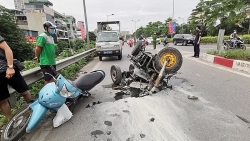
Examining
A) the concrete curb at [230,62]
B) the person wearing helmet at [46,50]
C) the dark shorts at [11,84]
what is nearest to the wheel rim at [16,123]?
the dark shorts at [11,84]

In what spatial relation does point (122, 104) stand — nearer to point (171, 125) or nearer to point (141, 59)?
point (171, 125)

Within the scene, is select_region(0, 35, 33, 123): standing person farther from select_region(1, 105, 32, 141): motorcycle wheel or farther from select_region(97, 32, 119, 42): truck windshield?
select_region(97, 32, 119, 42): truck windshield


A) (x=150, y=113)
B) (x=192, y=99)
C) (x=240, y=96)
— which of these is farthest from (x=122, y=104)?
(x=240, y=96)

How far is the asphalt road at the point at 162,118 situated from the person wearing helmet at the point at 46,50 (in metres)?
1.07

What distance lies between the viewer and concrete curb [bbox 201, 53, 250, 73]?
6.43 metres

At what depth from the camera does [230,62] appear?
7316 millimetres

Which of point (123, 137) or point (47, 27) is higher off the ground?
point (47, 27)

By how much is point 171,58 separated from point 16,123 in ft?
12.0

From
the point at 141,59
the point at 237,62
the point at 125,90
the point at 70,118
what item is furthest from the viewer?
the point at 237,62

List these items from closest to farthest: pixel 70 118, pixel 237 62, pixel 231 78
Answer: pixel 70 118 < pixel 231 78 < pixel 237 62

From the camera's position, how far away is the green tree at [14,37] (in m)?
18.6

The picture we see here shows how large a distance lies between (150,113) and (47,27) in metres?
2.76

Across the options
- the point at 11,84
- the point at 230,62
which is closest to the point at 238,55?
the point at 230,62

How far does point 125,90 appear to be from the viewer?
15.1 feet
